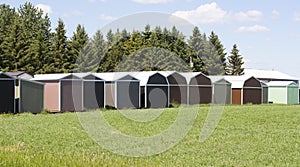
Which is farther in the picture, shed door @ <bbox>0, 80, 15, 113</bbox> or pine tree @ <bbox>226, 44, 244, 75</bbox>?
pine tree @ <bbox>226, 44, 244, 75</bbox>

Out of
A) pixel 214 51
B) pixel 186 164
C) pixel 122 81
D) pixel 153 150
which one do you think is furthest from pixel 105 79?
pixel 214 51

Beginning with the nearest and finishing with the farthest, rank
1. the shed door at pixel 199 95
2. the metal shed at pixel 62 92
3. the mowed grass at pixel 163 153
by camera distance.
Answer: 1. the mowed grass at pixel 163 153
2. the metal shed at pixel 62 92
3. the shed door at pixel 199 95

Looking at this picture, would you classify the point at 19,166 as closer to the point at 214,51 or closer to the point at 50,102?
the point at 50,102

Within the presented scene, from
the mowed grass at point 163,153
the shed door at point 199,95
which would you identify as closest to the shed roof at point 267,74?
the shed door at point 199,95

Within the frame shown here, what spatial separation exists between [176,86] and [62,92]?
12253 millimetres

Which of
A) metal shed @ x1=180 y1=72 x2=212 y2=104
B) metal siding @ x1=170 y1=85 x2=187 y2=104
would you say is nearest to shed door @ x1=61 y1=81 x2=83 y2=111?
metal siding @ x1=170 y1=85 x2=187 y2=104

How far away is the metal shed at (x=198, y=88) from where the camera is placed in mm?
45344

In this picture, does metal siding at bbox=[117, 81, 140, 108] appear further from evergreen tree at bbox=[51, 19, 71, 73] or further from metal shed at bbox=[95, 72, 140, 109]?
evergreen tree at bbox=[51, 19, 71, 73]

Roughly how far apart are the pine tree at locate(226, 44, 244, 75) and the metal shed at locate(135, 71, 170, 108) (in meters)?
40.6

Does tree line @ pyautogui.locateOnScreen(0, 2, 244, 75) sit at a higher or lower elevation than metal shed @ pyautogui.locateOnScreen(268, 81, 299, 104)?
higher

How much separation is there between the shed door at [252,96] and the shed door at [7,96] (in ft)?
87.9

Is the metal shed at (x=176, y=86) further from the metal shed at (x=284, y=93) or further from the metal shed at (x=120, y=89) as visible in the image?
the metal shed at (x=284, y=93)

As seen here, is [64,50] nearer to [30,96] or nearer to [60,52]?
[60,52]

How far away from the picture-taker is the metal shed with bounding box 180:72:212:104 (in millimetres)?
45344
